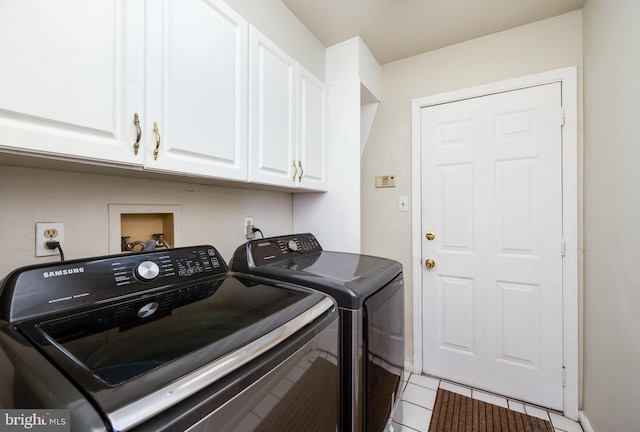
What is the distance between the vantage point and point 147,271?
956 mm

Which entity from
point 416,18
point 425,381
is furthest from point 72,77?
point 425,381

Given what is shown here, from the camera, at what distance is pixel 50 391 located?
41cm

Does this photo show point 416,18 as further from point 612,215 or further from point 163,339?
point 163,339

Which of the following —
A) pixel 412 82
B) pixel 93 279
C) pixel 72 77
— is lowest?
pixel 93 279

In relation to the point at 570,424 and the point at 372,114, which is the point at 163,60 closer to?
the point at 372,114

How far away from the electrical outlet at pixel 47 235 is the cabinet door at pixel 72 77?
0.37 meters

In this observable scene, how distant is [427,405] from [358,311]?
1.39 metres

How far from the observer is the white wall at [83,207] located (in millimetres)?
876

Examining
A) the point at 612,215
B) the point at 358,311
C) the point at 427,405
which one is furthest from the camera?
the point at 427,405

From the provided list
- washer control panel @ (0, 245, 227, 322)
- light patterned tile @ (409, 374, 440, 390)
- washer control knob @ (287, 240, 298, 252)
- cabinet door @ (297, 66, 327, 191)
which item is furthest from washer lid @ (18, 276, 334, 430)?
light patterned tile @ (409, 374, 440, 390)

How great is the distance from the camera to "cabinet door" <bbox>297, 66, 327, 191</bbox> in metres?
1.70

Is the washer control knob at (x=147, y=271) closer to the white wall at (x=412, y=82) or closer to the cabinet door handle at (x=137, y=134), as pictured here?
the cabinet door handle at (x=137, y=134)

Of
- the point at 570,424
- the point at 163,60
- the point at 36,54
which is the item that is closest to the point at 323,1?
the point at 163,60

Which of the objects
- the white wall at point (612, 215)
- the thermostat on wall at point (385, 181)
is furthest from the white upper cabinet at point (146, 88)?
the white wall at point (612, 215)
